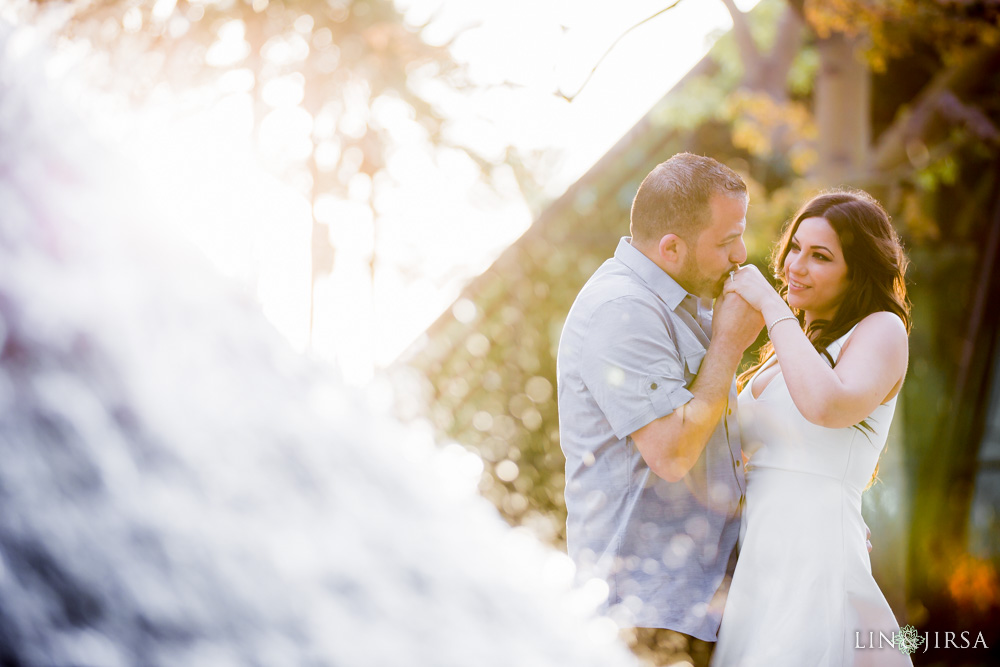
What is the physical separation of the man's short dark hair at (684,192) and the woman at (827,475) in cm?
21

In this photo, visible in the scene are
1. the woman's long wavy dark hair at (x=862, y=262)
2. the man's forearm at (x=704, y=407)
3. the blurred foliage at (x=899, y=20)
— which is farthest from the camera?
the blurred foliage at (x=899, y=20)

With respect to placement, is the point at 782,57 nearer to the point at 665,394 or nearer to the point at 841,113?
the point at 841,113

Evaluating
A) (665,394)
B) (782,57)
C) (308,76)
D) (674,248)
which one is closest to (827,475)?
(665,394)

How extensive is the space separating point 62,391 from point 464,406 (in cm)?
727

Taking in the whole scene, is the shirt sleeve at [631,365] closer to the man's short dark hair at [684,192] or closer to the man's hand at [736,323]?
the man's hand at [736,323]

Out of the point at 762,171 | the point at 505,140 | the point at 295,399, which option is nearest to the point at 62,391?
the point at 295,399

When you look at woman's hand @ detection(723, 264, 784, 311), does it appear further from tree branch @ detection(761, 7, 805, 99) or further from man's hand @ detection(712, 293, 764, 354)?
tree branch @ detection(761, 7, 805, 99)

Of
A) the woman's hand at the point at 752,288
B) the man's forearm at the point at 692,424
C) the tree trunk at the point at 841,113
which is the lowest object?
the man's forearm at the point at 692,424

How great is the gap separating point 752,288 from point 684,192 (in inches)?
12.6

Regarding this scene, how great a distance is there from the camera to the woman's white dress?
2.04m

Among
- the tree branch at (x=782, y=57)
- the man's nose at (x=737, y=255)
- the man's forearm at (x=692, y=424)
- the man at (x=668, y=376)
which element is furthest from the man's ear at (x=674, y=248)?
the tree branch at (x=782, y=57)

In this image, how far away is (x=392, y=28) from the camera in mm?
6836

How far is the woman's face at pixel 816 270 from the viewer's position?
2242mm

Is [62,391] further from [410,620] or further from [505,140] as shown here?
[505,140]
